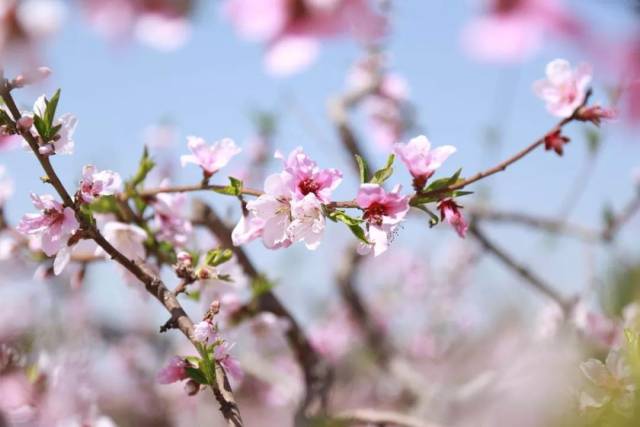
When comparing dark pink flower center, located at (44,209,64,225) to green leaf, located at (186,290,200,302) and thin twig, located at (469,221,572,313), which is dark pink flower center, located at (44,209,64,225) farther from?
thin twig, located at (469,221,572,313)

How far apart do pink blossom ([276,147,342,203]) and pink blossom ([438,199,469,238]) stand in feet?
0.45

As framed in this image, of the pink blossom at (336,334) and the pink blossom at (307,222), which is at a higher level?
the pink blossom at (336,334)

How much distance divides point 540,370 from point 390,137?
1022 mm

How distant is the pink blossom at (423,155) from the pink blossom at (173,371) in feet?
1.33

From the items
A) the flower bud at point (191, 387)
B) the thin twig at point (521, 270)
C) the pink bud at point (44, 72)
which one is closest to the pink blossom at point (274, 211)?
the flower bud at point (191, 387)

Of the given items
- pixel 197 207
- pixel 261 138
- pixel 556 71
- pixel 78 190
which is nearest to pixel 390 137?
pixel 261 138

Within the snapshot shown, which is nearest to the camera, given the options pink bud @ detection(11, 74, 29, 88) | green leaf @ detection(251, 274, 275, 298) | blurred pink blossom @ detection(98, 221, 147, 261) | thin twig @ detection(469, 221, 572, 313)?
pink bud @ detection(11, 74, 29, 88)

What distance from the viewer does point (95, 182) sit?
3.03 feet

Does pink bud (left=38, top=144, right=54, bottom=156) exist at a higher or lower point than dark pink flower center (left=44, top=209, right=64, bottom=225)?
higher

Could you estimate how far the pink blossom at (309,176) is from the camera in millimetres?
871

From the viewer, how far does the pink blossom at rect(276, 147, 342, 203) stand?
2.86 ft

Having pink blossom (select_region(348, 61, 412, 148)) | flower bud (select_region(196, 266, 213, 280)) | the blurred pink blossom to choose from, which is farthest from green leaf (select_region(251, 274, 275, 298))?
pink blossom (select_region(348, 61, 412, 148))

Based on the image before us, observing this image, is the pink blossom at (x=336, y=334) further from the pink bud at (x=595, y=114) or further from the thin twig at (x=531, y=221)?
the pink bud at (x=595, y=114)

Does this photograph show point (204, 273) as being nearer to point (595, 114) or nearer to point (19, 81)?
point (19, 81)
